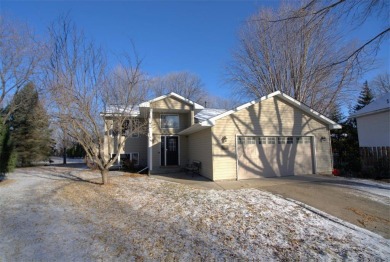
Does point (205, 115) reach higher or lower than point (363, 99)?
lower

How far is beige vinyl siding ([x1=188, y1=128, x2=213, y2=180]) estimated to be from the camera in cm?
1027

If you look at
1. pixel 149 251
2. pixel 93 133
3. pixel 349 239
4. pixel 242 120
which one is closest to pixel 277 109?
pixel 242 120

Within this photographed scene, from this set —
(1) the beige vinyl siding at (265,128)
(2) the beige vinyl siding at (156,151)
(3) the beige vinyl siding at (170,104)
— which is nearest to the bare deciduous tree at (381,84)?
(1) the beige vinyl siding at (265,128)

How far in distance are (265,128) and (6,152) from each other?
12124mm

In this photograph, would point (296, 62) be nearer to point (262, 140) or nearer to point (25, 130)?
point (262, 140)

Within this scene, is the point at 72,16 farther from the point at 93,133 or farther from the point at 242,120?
the point at 242,120

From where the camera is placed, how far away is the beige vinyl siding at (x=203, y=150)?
10.3 m

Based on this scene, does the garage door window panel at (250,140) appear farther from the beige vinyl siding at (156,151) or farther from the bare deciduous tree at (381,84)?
the bare deciduous tree at (381,84)

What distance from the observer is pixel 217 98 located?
3656cm

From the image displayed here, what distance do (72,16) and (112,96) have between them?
11.0ft

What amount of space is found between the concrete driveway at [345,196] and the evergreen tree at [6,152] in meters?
8.71

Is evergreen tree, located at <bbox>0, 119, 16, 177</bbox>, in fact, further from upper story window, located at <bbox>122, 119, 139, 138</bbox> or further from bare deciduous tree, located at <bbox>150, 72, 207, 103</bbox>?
bare deciduous tree, located at <bbox>150, 72, 207, 103</bbox>

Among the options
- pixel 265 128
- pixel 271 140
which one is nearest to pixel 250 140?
pixel 265 128

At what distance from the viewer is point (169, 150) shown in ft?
47.0
